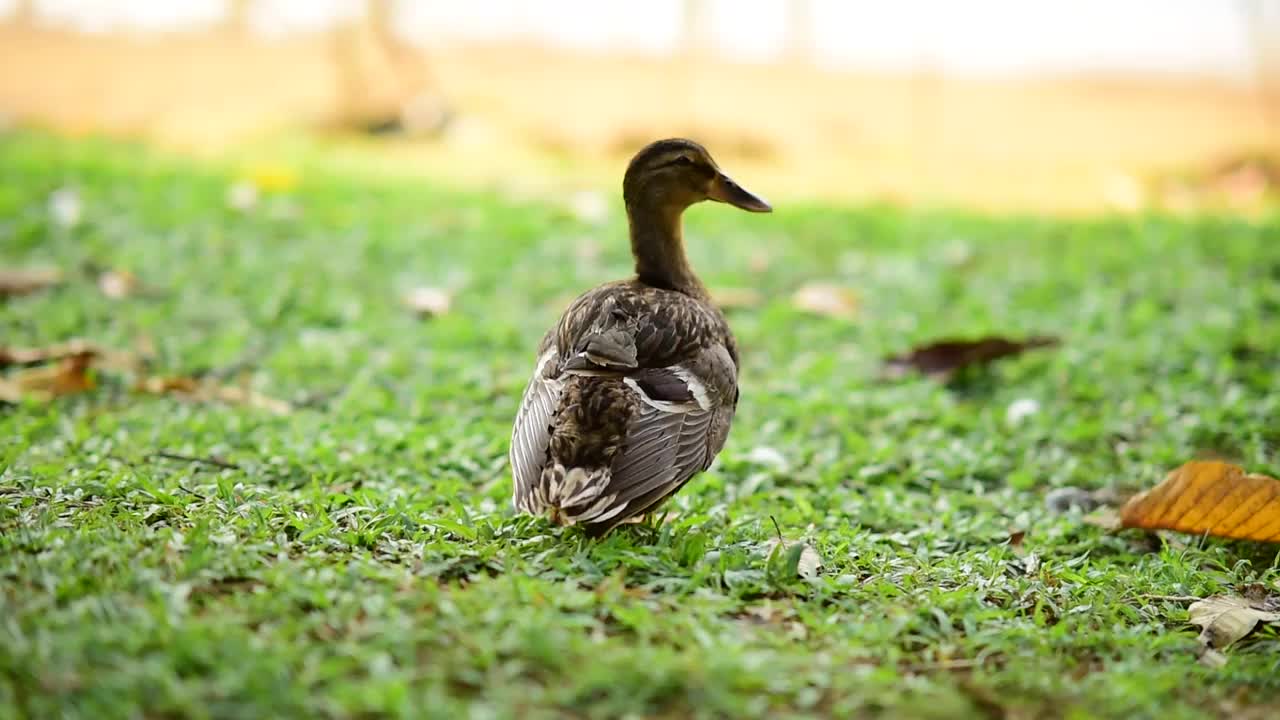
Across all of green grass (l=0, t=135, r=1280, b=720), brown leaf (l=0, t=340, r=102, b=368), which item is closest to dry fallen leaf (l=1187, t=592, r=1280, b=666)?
green grass (l=0, t=135, r=1280, b=720)

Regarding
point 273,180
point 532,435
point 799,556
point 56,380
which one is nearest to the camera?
point 799,556

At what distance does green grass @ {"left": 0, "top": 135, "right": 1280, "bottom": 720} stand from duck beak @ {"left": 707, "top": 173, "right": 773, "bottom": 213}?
912 millimetres

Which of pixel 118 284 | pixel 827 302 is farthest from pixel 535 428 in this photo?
pixel 118 284

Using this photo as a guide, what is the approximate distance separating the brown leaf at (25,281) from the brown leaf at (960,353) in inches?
165

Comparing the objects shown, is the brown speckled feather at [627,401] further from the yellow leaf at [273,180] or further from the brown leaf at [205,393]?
the yellow leaf at [273,180]

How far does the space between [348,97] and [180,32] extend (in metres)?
1.97

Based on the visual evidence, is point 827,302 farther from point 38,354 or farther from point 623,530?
point 38,354

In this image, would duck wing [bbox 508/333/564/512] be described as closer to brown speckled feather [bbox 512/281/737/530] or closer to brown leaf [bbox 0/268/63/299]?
brown speckled feather [bbox 512/281/737/530]

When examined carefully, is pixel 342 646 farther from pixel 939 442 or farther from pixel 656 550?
pixel 939 442

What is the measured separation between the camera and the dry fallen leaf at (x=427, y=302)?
6168mm

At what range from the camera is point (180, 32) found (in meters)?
12.5

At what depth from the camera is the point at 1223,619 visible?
10.1 ft

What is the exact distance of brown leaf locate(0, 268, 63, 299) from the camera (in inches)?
240

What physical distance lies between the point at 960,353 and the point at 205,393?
3146 millimetres
